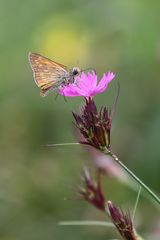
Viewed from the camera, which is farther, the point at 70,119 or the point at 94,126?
the point at 70,119

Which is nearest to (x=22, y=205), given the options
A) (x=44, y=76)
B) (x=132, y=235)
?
(x=44, y=76)

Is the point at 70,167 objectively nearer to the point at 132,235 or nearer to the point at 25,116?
the point at 25,116

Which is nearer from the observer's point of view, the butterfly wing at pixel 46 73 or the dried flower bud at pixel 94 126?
the dried flower bud at pixel 94 126

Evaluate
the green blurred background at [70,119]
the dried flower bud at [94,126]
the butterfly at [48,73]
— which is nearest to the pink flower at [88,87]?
the dried flower bud at [94,126]

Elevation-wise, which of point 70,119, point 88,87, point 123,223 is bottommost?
point 70,119

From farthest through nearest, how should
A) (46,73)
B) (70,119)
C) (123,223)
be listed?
(70,119)
(46,73)
(123,223)

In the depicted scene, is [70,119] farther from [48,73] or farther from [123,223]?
[123,223]

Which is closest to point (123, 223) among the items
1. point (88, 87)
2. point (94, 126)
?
point (94, 126)

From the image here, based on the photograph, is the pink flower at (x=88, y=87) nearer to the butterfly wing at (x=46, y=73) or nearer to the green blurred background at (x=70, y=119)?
the butterfly wing at (x=46, y=73)
